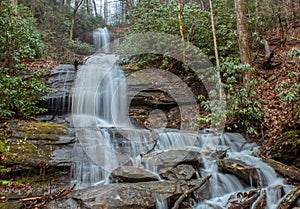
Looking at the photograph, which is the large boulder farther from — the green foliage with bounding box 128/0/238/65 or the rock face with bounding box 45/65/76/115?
the rock face with bounding box 45/65/76/115

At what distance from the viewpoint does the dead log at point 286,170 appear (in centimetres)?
457

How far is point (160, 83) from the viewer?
9594 mm

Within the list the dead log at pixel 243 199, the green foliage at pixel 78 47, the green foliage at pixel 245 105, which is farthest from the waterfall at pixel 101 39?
the dead log at pixel 243 199

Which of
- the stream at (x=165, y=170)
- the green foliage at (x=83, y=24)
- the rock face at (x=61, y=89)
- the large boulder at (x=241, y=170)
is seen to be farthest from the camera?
the green foliage at (x=83, y=24)

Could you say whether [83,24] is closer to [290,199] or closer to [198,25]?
[198,25]

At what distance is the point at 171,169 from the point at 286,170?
2429mm

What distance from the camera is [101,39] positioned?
20766mm

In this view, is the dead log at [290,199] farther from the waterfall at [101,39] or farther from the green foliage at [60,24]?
the waterfall at [101,39]

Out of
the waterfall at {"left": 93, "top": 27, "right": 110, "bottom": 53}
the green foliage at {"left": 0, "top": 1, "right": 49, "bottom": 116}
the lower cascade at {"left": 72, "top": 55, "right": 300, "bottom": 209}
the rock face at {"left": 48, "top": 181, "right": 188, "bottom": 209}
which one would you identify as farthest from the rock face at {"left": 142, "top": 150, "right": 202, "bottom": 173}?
the waterfall at {"left": 93, "top": 27, "right": 110, "bottom": 53}

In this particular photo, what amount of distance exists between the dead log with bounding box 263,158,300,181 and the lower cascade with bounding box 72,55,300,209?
14cm

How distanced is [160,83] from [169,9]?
4.07 m

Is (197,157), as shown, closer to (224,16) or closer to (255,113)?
(255,113)

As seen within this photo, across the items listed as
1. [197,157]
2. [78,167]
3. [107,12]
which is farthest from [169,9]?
[107,12]

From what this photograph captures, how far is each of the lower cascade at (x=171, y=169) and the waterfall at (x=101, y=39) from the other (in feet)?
43.1
